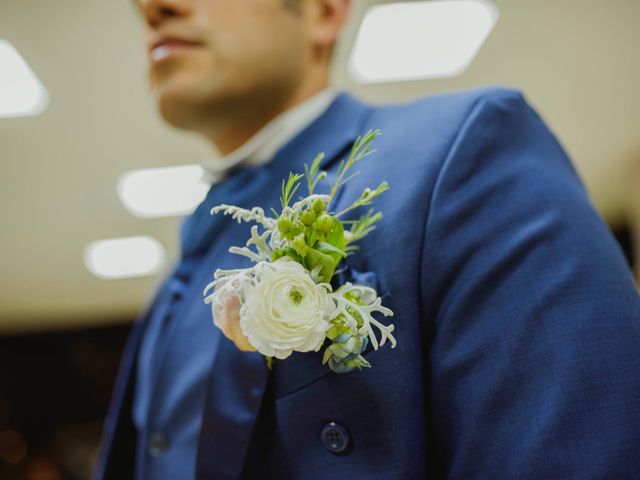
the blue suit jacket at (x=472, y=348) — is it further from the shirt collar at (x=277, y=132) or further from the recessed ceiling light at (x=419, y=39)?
the recessed ceiling light at (x=419, y=39)

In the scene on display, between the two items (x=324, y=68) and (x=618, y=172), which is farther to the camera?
(x=618, y=172)

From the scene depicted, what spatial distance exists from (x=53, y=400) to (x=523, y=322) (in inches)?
284

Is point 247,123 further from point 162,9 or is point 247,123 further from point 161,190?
point 161,190

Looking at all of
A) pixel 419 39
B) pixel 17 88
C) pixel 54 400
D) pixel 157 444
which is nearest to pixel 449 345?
pixel 157 444

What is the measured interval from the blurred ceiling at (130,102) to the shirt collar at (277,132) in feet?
6.09

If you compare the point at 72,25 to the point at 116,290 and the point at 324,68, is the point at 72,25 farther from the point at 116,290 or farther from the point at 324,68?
the point at 116,290

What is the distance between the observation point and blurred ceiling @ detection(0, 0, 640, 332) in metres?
2.79

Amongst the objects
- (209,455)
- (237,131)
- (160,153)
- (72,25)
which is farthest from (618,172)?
(209,455)

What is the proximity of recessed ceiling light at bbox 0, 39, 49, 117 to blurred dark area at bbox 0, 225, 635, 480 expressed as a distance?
413 centimetres

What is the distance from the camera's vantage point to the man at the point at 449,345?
524mm

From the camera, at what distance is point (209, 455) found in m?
0.64

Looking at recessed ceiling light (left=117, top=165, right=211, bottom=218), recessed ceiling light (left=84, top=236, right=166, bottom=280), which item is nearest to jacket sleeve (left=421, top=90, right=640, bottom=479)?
recessed ceiling light (left=117, top=165, right=211, bottom=218)

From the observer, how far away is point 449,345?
1.94 ft

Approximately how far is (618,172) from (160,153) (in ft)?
11.7
